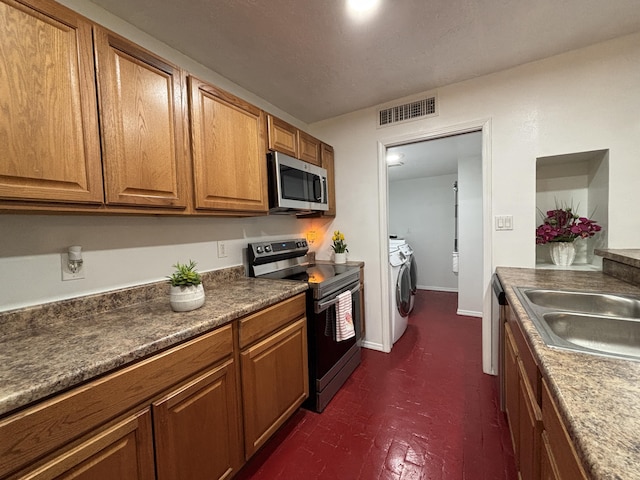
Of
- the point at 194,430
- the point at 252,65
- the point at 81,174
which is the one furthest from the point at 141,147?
the point at 194,430

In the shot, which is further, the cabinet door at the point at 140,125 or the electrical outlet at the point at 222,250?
the electrical outlet at the point at 222,250

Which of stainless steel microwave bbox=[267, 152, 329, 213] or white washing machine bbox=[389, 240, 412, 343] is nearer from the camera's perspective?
stainless steel microwave bbox=[267, 152, 329, 213]

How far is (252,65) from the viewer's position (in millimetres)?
1786

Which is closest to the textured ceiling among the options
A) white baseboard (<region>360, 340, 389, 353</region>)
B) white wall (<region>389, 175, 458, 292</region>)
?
white baseboard (<region>360, 340, 389, 353</region>)

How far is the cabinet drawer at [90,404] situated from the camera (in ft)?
2.06

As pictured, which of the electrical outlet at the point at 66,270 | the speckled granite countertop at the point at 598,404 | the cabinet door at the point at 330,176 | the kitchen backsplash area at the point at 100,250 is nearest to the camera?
the speckled granite countertop at the point at 598,404

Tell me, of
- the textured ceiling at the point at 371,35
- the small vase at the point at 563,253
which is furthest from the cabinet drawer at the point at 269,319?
the small vase at the point at 563,253

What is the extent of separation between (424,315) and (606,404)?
3177mm

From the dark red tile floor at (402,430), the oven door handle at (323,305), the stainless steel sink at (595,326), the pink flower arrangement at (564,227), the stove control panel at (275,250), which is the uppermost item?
the pink flower arrangement at (564,227)

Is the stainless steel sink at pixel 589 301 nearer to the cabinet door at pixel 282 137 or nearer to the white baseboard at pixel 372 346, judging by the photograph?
the white baseboard at pixel 372 346

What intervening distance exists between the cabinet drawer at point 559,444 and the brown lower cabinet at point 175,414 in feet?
3.75

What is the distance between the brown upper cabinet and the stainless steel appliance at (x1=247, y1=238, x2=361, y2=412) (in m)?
0.77

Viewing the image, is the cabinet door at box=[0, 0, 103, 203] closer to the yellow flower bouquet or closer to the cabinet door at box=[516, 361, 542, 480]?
the cabinet door at box=[516, 361, 542, 480]

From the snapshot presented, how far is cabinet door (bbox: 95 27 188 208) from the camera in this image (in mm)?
1065
